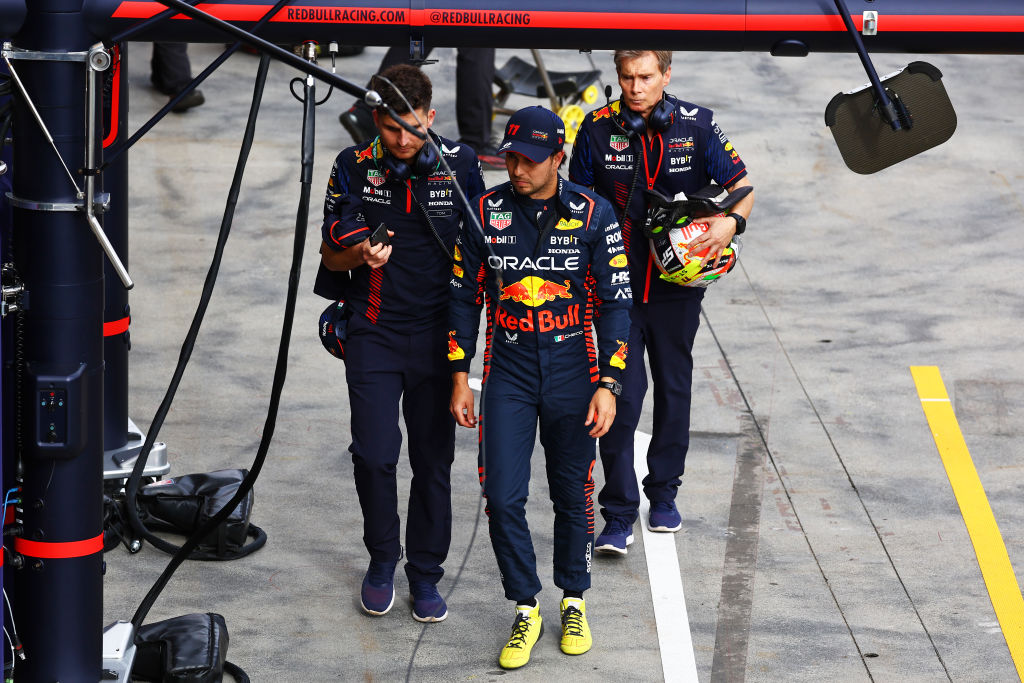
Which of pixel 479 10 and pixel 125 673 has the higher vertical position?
pixel 479 10

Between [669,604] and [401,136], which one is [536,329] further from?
[669,604]

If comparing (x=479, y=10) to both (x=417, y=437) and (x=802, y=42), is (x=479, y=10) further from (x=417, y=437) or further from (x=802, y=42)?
(x=417, y=437)

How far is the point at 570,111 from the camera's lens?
12.9 meters

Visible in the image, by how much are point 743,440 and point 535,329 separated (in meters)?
2.70

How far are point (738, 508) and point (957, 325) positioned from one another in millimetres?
3237

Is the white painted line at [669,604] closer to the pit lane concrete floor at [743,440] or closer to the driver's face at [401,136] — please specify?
the pit lane concrete floor at [743,440]

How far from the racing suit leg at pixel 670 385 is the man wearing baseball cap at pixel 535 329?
85 centimetres

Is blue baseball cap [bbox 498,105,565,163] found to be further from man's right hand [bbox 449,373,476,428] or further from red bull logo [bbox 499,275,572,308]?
man's right hand [bbox 449,373,476,428]

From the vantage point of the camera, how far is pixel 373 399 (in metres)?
5.97

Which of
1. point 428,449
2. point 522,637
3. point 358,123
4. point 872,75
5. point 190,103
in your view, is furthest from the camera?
point 190,103

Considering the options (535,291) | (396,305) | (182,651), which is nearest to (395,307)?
(396,305)

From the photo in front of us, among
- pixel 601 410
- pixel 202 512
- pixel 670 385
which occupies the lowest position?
pixel 202 512

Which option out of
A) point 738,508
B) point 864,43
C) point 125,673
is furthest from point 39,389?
point 738,508

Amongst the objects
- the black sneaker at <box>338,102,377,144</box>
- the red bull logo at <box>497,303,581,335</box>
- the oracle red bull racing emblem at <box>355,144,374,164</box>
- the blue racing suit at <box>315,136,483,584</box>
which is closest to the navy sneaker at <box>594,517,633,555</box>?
the blue racing suit at <box>315,136,483,584</box>
